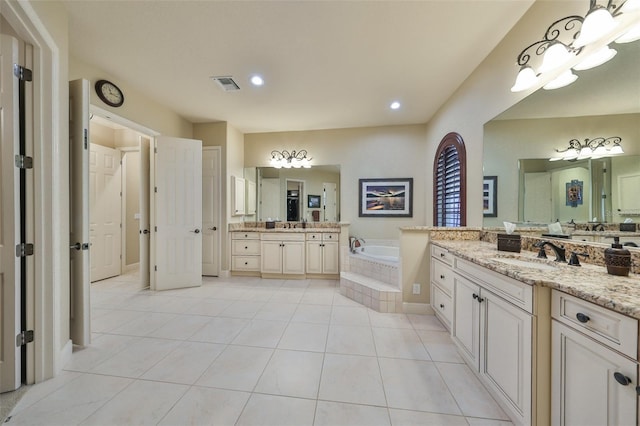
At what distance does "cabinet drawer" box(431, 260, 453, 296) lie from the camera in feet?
6.75

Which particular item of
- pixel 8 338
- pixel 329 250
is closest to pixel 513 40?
pixel 329 250

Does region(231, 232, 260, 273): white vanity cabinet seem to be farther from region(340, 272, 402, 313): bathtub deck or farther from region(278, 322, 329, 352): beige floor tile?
region(278, 322, 329, 352): beige floor tile

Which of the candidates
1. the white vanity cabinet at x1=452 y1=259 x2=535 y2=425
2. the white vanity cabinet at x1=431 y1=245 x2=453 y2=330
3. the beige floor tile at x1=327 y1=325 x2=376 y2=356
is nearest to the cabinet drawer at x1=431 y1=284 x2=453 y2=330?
the white vanity cabinet at x1=431 y1=245 x2=453 y2=330

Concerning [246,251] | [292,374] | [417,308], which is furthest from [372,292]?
[246,251]

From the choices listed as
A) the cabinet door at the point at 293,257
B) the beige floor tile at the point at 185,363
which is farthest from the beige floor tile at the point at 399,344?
the cabinet door at the point at 293,257

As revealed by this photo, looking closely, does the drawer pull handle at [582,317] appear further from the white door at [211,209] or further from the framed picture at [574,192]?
the white door at [211,209]

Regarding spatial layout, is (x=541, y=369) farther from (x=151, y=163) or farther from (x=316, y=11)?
(x=151, y=163)

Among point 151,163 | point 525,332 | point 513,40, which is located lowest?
point 525,332

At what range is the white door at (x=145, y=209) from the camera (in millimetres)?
3303

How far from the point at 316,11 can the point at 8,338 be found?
3.03 meters

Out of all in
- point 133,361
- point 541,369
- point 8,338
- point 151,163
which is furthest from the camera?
point 151,163

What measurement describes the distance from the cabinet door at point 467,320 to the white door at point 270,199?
10.9 feet

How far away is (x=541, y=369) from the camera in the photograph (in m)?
1.06

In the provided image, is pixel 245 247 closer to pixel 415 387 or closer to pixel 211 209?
pixel 211 209
